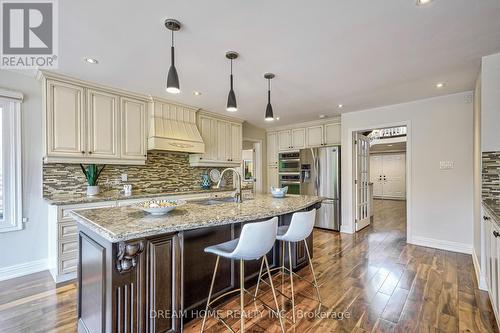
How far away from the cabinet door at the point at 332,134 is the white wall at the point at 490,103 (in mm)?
2583

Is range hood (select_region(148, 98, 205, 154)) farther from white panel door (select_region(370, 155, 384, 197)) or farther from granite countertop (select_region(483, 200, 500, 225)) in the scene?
white panel door (select_region(370, 155, 384, 197))

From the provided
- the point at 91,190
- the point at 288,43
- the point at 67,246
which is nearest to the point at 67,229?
the point at 67,246

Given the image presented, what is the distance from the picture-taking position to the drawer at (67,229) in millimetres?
2600

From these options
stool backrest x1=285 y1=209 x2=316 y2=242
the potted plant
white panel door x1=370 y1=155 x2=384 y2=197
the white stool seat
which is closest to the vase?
the potted plant

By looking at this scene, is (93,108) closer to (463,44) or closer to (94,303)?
(94,303)

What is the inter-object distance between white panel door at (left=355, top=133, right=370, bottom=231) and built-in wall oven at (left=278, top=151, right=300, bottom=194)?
1.26 m

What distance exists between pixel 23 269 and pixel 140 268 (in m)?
2.48

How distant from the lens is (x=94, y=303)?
1.53 m

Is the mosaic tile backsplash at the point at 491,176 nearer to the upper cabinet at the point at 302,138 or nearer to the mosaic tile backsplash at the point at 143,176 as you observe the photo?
the upper cabinet at the point at 302,138

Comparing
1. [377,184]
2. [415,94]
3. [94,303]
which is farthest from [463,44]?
[377,184]

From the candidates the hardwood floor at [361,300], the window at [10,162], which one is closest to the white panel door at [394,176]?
the hardwood floor at [361,300]

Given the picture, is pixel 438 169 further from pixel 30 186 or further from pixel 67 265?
pixel 30 186

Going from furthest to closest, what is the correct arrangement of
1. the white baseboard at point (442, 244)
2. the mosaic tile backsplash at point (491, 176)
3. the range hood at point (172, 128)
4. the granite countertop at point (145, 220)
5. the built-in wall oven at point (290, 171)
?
1. the built-in wall oven at point (290, 171)
2. the range hood at point (172, 128)
3. the white baseboard at point (442, 244)
4. the mosaic tile backsplash at point (491, 176)
5. the granite countertop at point (145, 220)

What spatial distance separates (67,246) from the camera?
2641mm
